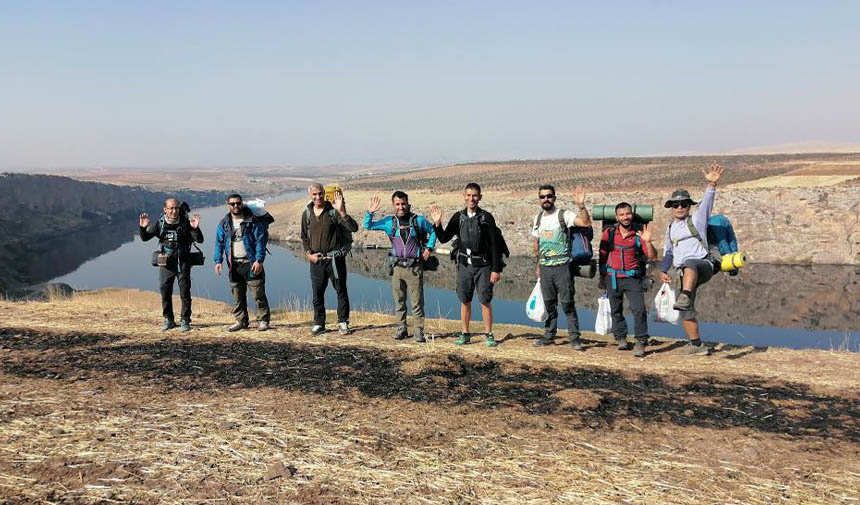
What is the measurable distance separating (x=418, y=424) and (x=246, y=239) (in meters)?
5.68

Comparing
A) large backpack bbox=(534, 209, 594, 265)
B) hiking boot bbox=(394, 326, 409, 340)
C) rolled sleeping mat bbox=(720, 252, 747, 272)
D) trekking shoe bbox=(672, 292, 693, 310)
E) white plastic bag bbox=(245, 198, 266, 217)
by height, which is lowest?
hiking boot bbox=(394, 326, 409, 340)

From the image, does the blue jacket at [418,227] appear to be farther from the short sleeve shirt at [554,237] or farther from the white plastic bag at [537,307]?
the white plastic bag at [537,307]

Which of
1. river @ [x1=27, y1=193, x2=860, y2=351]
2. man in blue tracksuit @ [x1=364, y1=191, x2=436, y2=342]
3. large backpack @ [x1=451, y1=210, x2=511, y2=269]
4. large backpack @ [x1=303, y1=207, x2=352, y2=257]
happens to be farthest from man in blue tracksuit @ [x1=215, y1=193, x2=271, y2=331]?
large backpack @ [x1=451, y1=210, x2=511, y2=269]

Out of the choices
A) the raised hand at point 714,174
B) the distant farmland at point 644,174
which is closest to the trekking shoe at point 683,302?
the raised hand at point 714,174

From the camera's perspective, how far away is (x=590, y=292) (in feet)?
103

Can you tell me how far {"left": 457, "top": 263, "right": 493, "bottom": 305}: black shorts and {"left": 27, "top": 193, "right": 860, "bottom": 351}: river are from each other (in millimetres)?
3224

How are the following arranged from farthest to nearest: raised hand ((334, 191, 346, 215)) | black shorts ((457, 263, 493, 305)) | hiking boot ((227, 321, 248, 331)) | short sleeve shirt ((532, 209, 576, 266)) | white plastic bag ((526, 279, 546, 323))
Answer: hiking boot ((227, 321, 248, 331)) → white plastic bag ((526, 279, 546, 323)) → raised hand ((334, 191, 346, 215)) → black shorts ((457, 263, 493, 305)) → short sleeve shirt ((532, 209, 576, 266))

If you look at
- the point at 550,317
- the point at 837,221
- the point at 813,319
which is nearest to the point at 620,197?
the point at 837,221

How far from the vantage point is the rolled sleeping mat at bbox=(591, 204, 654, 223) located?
27.9 ft

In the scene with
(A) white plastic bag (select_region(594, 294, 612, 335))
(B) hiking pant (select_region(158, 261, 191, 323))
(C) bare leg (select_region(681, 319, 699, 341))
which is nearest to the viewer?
(C) bare leg (select_region(681, 319, 699, 341))

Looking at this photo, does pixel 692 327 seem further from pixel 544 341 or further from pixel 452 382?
pixel 452 382

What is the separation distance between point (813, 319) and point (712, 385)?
78.0ft

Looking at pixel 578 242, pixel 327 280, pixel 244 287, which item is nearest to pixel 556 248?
pixel 578 242

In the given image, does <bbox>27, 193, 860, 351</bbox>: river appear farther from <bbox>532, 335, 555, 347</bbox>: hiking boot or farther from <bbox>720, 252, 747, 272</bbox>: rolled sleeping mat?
<bbox>720, 252, 747, 272</bbox>: rolled sleeping mat
